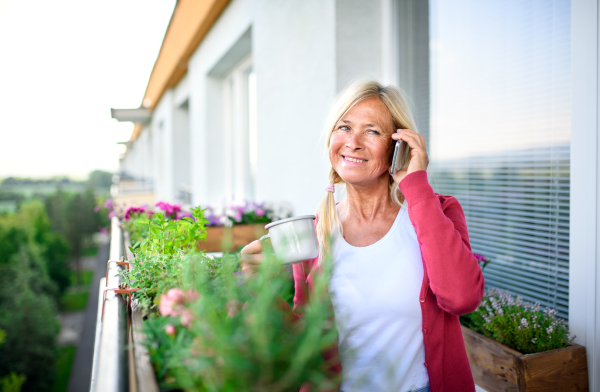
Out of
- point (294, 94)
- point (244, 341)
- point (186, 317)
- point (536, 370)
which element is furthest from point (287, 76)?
point (244, 341)

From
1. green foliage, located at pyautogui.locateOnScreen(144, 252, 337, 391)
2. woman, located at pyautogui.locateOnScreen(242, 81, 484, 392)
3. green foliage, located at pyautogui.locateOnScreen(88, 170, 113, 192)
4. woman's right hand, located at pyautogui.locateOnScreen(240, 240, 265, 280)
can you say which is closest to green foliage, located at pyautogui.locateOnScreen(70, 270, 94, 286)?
green foliage, located at pyautogui.locateOnScreen(88, 170, 113, 192)

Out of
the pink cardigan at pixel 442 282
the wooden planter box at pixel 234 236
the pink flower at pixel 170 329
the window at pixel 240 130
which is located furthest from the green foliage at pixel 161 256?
the window at pixel 240 130

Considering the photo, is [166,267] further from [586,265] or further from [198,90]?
[198,90]

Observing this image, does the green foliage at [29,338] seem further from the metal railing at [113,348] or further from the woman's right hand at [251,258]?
the woman's right hand at [251,258]

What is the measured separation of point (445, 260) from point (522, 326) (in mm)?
732

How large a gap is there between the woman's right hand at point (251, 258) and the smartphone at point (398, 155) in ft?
1.99

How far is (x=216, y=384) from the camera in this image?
0.50 meters

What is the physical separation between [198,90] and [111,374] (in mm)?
6804

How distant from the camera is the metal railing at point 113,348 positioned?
0.73 meters

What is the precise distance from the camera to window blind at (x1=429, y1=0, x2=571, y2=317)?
70.2 inches

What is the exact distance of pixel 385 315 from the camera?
4.23 ft

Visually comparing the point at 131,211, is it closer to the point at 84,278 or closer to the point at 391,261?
the point at 391,261

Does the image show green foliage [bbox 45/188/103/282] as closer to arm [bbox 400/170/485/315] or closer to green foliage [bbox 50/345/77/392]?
green foliage [bbox 50/345/77/392]

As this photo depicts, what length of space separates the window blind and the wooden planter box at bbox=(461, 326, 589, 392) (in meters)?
0.29
